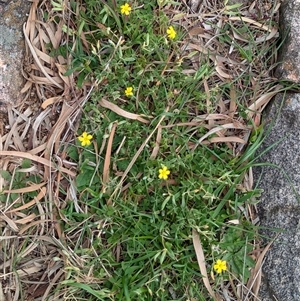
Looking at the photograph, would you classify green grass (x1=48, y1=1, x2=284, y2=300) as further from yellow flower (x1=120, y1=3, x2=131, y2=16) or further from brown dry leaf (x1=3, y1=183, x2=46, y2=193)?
brown dry leaf (x1=3, y1=183, x2=46, y2=193)

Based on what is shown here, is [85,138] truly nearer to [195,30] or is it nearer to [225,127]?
[225,127]

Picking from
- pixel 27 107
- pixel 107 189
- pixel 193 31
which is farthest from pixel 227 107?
pixel 27 107

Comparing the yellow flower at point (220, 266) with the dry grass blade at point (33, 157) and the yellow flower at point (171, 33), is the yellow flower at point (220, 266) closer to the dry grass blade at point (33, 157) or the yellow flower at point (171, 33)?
the dry grass blade at point (33, 157)

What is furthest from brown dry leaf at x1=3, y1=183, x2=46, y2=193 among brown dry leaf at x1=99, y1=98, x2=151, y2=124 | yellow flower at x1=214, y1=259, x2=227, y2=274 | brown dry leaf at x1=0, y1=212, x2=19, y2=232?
yellow flower at x1=214, y1=259, x2=227, y2=274

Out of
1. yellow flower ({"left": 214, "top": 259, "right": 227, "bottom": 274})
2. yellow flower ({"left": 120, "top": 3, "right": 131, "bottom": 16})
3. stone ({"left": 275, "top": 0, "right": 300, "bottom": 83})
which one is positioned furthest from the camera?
stone ({"left": 275, "top": 0, "right": 300, "bottom": 83})

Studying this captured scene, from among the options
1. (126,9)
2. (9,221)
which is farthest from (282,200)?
(9,221)
